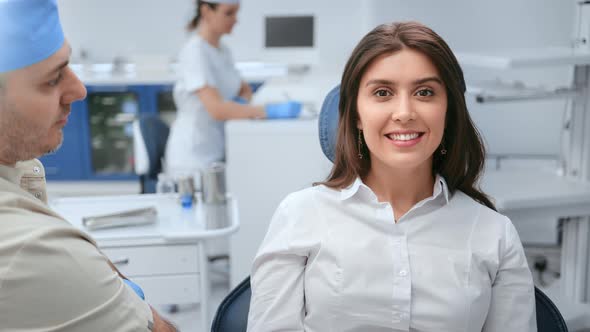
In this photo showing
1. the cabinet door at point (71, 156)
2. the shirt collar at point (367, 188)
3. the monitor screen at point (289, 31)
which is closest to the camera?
the shirt collar at point (367, 188)

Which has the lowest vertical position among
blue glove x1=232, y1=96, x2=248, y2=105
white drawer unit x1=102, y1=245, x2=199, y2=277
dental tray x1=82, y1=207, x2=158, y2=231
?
white drawer unit x1=102, y1=245, x2=199, y2=277

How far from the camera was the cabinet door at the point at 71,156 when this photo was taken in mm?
4582

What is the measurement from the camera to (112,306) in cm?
95

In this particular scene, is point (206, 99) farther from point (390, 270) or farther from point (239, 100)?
point (390, 270)

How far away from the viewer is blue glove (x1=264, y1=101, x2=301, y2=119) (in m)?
2.76

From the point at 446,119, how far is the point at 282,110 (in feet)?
4.95

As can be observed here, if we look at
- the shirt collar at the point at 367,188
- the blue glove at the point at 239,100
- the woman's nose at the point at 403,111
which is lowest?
the blue glove at the point at 239,100

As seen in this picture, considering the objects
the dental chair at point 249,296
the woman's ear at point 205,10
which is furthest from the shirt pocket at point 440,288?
the woman's ear at point 205,10

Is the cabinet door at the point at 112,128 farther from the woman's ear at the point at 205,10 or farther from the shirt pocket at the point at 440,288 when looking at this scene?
the shirt pocket at the point at 440,288

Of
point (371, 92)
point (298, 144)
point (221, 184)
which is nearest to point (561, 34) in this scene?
point (298, 144)

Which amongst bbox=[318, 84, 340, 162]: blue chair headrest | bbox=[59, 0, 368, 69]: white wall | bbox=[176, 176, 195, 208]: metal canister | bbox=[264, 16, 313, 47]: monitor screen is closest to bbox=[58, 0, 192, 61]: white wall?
bbox=[59, 0, 368, 69]: white wall

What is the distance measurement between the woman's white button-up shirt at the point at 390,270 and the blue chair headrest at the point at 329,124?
0.17 m

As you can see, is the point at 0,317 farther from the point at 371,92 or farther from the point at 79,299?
the point at 371,92

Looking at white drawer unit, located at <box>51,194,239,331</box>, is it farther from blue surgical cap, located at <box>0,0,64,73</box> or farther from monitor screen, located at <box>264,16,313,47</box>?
monitor screen, located at <box>264,16,313,47</box>
